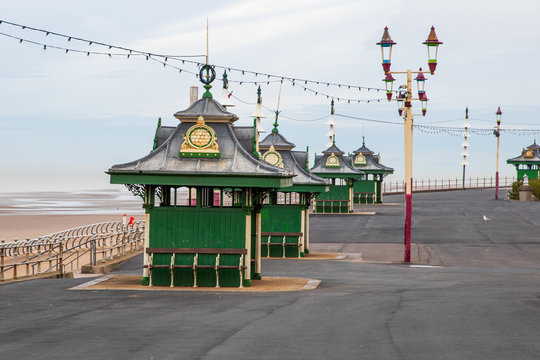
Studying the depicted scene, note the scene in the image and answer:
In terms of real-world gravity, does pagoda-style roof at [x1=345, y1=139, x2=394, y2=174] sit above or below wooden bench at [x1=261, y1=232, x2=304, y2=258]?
above

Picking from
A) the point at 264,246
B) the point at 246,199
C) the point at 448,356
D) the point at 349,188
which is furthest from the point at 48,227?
the point at 448,356

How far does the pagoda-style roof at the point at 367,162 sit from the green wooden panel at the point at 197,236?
45.6 meters

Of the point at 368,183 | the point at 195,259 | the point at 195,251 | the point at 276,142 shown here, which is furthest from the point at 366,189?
the point at 195,259

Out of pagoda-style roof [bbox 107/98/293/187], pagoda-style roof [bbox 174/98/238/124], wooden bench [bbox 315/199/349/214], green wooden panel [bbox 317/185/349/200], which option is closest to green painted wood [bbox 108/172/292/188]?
pagoda-style roof [bbox 107/98/293/187]

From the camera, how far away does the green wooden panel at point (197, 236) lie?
58.4 ft

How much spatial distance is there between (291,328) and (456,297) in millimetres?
4710

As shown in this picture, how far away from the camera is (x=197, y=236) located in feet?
58.6

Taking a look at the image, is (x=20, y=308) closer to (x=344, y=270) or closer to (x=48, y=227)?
(x=344, y=270)

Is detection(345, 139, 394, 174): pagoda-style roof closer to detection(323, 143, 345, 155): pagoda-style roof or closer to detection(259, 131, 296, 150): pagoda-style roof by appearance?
detection(323, 143, 345, 155): pagoda-style roof

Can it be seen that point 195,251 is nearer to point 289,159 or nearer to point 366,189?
point 289,159

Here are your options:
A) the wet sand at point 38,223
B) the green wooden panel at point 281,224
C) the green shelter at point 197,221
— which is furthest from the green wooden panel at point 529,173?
the green shelter at point 197,221

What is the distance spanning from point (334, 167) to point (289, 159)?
23.1 meters

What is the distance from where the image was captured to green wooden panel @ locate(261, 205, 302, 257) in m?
27.8

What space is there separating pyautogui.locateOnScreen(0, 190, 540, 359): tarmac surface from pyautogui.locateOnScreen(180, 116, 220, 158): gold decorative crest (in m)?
3.24
